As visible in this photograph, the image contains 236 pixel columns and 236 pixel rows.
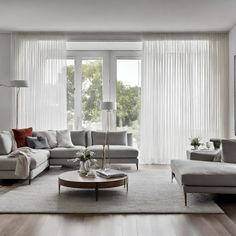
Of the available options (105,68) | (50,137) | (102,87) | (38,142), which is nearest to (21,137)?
(38,142)

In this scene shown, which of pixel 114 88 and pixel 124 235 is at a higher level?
pixel 114 88

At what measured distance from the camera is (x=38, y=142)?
22.4 feet

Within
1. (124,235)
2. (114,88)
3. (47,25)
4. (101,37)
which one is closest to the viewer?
(124,235)

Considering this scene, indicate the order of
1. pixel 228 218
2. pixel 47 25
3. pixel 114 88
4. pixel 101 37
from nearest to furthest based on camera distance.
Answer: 1. pixel 228 218
2. pixel 47 25
3. pixel 101 37
4. pixel 114 88

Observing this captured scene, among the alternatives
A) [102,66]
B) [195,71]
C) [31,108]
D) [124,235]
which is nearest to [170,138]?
[195,71]

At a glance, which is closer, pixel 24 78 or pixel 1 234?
pixel 1 234

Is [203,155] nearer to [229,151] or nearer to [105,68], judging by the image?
[229,151]

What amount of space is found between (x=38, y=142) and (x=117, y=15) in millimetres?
3010

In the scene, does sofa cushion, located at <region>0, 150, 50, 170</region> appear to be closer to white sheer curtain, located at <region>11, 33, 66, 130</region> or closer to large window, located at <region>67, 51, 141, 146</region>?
white sheer curtain, located at <region>11, 33, 66, 130</region>

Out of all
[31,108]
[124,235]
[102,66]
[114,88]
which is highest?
[102,66]

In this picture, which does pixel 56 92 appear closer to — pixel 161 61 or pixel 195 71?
pixel 161 61

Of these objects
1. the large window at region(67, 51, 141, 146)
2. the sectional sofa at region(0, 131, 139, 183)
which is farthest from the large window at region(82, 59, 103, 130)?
the sectional sofa at region(0, 131, 139, 183)

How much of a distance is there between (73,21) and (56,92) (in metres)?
Answer: 1.81

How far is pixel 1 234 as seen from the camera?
3.29 m
